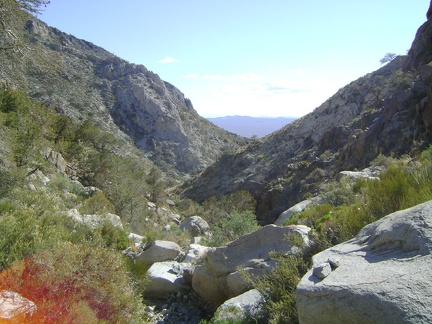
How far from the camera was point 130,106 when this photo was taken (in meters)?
62.6

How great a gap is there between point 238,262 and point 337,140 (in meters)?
28.0

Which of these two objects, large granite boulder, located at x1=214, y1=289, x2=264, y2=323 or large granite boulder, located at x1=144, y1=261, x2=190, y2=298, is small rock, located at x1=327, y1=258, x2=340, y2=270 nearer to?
large granite boulder, located at x1=214, y1=289, x2=264, y2=323

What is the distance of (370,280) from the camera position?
132 inches

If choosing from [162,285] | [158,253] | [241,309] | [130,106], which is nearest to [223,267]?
[162,285]

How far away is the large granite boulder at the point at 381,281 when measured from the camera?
301 centimetres

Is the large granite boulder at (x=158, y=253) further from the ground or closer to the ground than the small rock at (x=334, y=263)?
closer to the ground

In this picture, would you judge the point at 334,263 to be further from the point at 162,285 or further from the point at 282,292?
the point at 162,285

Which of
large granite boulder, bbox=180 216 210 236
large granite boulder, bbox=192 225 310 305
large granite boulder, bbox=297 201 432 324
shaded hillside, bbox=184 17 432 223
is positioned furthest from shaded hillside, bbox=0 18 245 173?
large granite boulder, bbox=297 201 432 324

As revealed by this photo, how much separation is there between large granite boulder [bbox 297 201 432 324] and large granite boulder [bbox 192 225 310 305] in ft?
10.2

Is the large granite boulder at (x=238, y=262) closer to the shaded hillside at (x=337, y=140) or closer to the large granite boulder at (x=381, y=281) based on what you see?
Answer: the large granite boulder at (x=381, y=281)

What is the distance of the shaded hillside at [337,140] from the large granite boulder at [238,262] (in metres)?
13.2

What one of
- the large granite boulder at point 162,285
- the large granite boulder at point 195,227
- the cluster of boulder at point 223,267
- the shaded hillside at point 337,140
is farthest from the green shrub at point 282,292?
the shaded hillside at point 337,140

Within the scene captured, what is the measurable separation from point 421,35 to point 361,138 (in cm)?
1114

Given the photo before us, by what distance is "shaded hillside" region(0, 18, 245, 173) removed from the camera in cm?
5047
